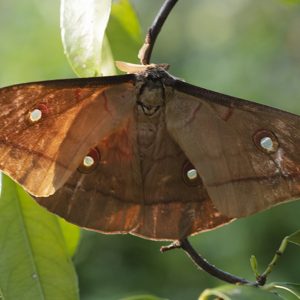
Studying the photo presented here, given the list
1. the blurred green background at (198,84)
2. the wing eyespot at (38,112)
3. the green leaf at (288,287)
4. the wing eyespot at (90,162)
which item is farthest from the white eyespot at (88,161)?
the blurred green background at (198,84)

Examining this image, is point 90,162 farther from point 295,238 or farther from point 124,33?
point 124,33

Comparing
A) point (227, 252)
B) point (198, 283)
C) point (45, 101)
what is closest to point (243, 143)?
point (45, 101)

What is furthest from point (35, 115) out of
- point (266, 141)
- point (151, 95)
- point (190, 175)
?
point (266, 141)

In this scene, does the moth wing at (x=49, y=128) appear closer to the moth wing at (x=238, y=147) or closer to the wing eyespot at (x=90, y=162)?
the wing eyespot at (x=90, y=162)

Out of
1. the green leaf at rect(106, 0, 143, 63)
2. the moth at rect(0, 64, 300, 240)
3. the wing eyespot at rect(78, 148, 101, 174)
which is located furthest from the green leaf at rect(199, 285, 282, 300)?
the green leaf at rect(106, 0, 143, 63)

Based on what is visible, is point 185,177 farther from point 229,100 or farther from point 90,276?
point 90,276
